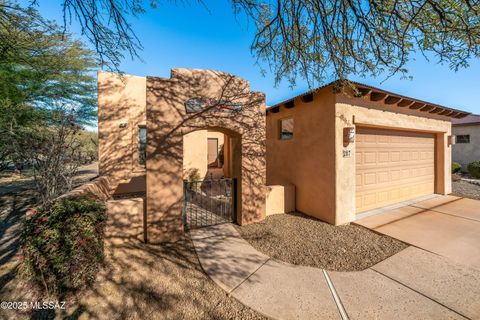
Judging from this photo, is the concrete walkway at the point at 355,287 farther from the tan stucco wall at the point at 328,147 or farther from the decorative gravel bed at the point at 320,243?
the tan stucco wall at the point at 328,147

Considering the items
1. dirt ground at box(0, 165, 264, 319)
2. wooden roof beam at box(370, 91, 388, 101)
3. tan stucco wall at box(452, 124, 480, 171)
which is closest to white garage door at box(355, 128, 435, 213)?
wooden roof beam at box(370, 91, 388, 101)

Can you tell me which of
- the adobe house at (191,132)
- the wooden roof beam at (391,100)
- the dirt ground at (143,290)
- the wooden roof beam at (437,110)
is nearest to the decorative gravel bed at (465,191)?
the wooden roof beam at (437,110)

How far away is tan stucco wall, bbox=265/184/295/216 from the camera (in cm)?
597

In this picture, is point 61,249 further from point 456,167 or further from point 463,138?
point 463,138

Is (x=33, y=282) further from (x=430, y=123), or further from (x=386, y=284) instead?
(x=430, y=123)

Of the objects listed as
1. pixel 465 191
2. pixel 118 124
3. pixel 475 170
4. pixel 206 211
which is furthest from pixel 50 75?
pixel 475 170

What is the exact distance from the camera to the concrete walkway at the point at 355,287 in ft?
7.98

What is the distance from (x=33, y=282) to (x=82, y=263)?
611mm

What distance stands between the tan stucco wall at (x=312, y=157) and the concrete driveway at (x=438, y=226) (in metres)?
1.21

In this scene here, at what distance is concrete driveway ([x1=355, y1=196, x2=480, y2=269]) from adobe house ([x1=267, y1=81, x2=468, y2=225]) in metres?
0.56

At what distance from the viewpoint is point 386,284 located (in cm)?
292

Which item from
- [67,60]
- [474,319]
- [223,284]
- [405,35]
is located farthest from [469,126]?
[67,60]

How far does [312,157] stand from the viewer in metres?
5.76

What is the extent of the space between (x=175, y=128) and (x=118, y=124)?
5577 millimetres
